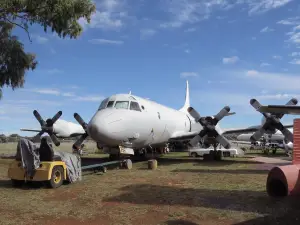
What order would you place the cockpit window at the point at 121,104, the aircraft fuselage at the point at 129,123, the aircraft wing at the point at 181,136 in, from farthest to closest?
the aircraft wing at the point at 181,136
the cockpit window at the point at 121,104
the aircraft fuselage at the point at 129,123

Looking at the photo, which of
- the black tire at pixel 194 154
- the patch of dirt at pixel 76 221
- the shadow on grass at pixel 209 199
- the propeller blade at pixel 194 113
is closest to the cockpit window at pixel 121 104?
the propeller blade at pixel 194 113

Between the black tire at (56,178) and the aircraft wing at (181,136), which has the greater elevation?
the aircraft wing at (181,136)

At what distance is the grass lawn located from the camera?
22.7 feet

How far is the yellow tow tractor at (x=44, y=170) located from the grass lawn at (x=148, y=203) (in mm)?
353

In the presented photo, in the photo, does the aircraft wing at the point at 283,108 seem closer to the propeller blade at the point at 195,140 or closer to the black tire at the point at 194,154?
the propeller blade at the point at 195,140

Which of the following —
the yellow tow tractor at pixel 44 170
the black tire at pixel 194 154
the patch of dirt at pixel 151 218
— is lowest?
the patch of dirt at pixel 151 218

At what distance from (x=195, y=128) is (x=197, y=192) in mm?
18969

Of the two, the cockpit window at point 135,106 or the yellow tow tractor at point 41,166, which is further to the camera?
the cockpit window at point 135,106

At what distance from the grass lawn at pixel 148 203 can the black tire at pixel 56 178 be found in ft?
0.90

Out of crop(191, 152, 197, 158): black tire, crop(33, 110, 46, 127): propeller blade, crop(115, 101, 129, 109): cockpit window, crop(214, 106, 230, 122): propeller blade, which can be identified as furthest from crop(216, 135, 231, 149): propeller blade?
crop(33, 110, 46, 127): propeller blade

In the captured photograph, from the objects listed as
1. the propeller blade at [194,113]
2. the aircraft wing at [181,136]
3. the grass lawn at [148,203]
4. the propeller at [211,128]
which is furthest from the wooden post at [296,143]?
the aircraft wing at [181,136]

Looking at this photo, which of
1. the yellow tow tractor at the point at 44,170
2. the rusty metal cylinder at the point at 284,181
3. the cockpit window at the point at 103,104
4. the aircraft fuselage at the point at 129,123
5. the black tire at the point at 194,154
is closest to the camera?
the rusty metal cylinder at the point at 284,181

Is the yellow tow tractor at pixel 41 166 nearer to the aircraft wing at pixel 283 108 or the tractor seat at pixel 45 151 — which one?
the tractor seat at pixel 45 151

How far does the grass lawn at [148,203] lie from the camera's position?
22.7 ft
